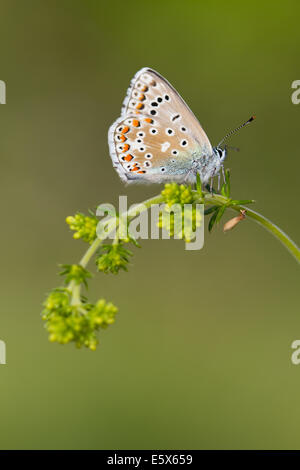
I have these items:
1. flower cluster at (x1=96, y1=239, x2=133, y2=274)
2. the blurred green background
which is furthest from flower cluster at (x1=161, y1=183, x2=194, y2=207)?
the blurred green background

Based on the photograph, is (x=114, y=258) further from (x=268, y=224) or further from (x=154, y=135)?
(x=154, y=135)

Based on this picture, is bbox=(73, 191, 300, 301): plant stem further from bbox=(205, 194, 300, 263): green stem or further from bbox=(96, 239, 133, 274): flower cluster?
bbox=(96, 239, 133, 274): flower cluster

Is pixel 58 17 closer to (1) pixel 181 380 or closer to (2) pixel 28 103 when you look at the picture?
(2) pixel 28 103

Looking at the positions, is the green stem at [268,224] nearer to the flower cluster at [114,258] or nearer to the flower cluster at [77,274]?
the flower cluster at [114,258]

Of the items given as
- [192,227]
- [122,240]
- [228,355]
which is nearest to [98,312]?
[122,240]

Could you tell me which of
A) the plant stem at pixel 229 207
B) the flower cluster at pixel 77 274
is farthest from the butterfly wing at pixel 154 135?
the flower cluster at pixel 77 274

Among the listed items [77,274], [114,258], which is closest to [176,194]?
[114,258]
